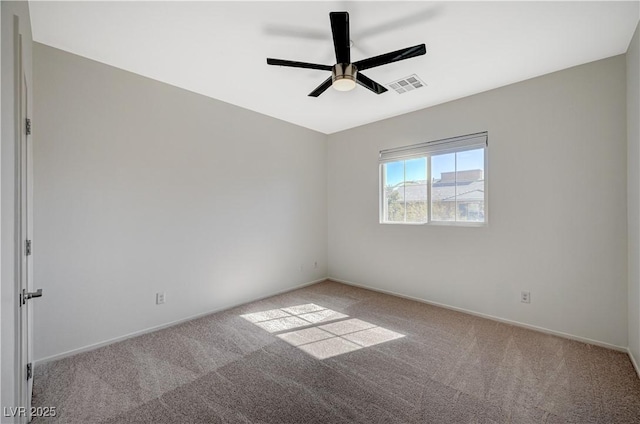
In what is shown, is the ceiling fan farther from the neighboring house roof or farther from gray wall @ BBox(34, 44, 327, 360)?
the neighboring house roof

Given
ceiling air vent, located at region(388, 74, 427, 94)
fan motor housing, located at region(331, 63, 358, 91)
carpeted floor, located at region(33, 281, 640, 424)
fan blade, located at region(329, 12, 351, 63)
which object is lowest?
carpeted floor, located at region(33, 281, 640, 424)

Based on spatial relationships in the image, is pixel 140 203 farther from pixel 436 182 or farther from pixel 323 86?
pixel 436 182

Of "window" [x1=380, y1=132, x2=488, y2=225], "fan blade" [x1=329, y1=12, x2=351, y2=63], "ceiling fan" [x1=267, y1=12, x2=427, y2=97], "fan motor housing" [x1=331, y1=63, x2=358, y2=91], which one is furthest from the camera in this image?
"window" [x1=380, y1=132, x2=488, y2=225]

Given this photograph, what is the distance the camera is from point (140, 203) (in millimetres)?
2686

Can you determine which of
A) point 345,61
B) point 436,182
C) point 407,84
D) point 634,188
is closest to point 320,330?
point 436,182

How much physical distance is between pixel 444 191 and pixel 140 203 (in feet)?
11.8

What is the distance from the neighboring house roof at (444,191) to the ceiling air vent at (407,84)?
1282 mm

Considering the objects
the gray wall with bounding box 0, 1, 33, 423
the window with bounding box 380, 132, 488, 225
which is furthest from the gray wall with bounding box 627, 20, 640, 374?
the gray wall with bounding box 0, 1, 33, 423

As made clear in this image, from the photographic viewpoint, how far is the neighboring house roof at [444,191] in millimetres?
3225

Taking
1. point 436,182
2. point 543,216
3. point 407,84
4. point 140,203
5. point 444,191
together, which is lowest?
point 543,216

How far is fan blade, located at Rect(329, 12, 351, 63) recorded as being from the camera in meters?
1.59

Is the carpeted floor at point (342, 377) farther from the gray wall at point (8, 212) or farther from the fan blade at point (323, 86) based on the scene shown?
the fan blade at point (323, 86)

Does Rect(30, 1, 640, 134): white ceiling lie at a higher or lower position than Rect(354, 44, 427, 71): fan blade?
higher

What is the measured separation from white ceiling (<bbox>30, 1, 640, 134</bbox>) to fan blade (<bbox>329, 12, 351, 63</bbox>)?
22 centimetres
